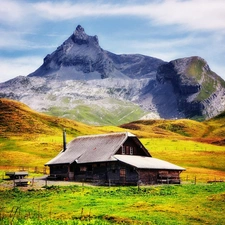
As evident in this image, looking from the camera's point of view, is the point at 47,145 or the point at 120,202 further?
the point at 47,145

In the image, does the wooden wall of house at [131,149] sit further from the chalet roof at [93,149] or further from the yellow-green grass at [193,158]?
the yellow-green grass at [193,158]

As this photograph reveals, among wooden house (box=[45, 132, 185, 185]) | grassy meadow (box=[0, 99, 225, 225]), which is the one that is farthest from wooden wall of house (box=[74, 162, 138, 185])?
grassy meadow (box=[0, 99, 225, 225])

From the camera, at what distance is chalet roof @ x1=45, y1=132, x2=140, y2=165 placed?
75.8 m

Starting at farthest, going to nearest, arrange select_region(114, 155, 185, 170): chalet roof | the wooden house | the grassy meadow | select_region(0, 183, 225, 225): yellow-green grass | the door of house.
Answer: the wooden house
the door of house
select_region(114, 155, 185, 170): chalet roof
the grassy meadow
select_region(0, 183, 225, 225): yellow-green grass

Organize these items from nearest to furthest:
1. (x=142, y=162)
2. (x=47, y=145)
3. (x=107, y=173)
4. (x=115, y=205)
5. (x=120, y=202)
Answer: (x=115, y=205)
(x=120, y=202)
(x=107, y=173)
(x=142, y=162)
(x=47, y=145)

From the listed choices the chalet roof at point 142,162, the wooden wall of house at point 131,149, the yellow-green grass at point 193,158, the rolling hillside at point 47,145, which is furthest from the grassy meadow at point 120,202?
the wooden wall of house at point 131,149

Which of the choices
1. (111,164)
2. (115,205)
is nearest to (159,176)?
(111,164)

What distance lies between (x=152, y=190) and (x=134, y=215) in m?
18.1

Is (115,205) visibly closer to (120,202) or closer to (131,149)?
(120,202)

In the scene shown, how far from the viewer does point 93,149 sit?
79.2 metres

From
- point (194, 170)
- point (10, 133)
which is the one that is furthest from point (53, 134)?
point (194, 170)

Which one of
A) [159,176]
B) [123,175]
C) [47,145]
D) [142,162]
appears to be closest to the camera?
[123,175]

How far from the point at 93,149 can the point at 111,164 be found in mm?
6511

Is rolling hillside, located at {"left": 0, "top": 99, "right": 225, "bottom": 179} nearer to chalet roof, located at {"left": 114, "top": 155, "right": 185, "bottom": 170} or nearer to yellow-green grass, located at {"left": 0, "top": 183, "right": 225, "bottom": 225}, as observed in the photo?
chalet roof, located at {"left": 114, "top": 155, "right": 185, "bottom": 170}
